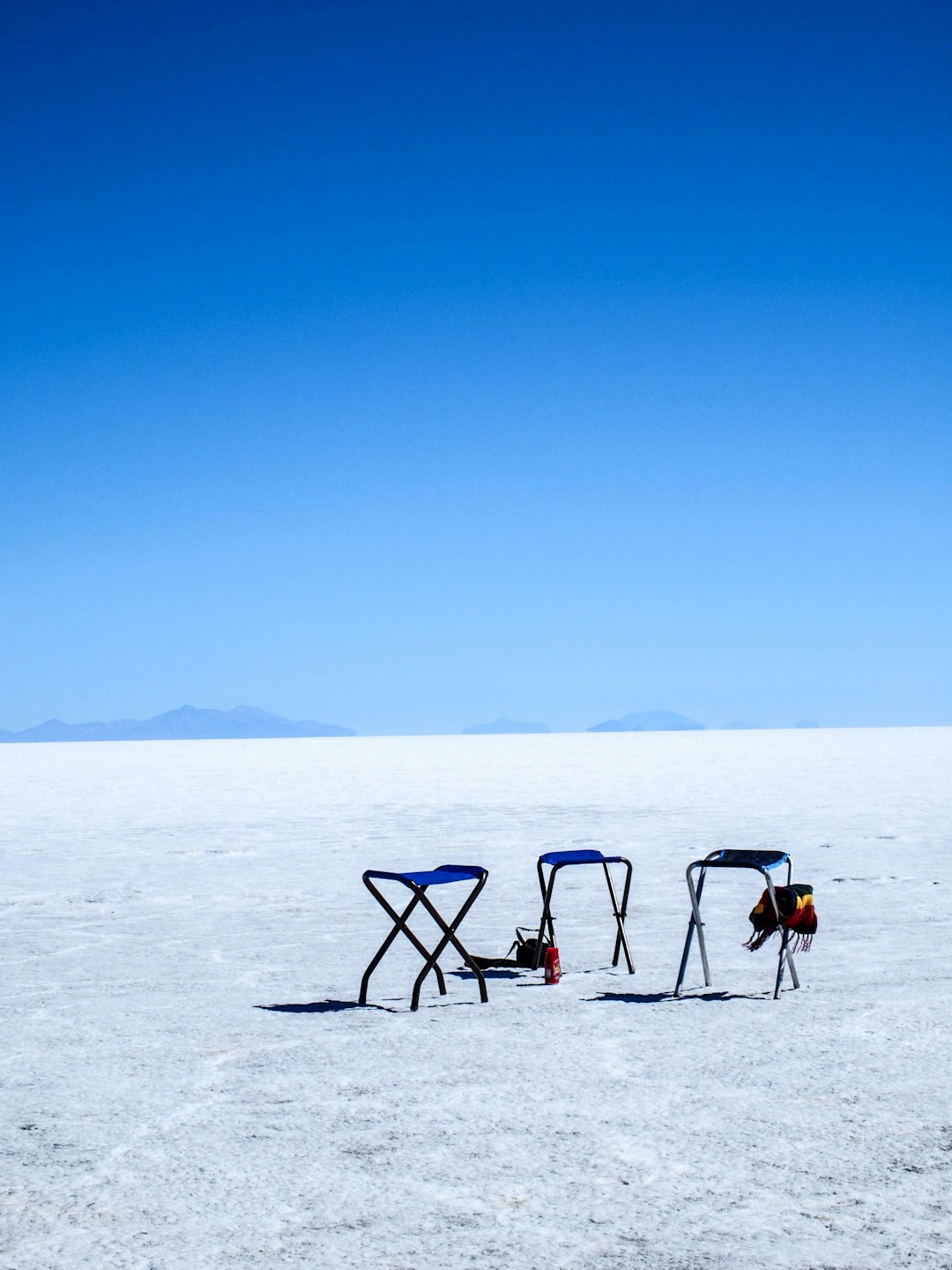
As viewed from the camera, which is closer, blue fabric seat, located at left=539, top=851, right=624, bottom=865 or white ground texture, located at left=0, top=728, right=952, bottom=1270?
white ground texture, located at left=0, top=728, right=952, bottom=1270

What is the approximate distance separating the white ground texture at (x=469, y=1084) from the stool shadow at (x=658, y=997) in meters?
0.03

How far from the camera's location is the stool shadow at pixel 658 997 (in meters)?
6.41

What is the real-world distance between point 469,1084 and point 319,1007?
5.49ft

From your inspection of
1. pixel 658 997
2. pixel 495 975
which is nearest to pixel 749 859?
pixel 658 997

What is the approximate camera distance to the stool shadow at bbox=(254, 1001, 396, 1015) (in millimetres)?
6285

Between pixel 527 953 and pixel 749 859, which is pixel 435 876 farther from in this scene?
pixel 749 859

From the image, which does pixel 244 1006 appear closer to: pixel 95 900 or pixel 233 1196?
pixel 233 1196

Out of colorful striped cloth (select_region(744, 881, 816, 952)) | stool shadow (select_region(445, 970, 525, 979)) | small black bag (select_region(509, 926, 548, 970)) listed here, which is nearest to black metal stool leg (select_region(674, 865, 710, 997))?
colorful striped cloth (select_region(744, 881, 816, 952))

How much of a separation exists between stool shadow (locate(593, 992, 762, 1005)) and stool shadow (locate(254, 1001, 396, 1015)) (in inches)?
46.5

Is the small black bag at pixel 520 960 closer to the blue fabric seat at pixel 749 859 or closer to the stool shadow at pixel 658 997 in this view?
the stool shadow at pixel 658 997

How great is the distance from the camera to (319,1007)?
21.0ft

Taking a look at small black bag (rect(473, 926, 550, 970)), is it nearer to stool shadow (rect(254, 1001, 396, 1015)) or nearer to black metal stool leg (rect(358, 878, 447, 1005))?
black metal stool leg (rect(358, 878, 447, 1005))

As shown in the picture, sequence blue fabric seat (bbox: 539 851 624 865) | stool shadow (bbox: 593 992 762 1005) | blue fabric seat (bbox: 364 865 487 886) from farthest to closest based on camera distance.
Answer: blue fabric seat (bbox: 539 851 624 865), stool shadow (bbox: 593 992 762 1005), blue fabric seat (bbox: 364 865 487 886)

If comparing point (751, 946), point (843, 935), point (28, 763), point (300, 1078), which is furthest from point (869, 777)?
point (28, 763)
